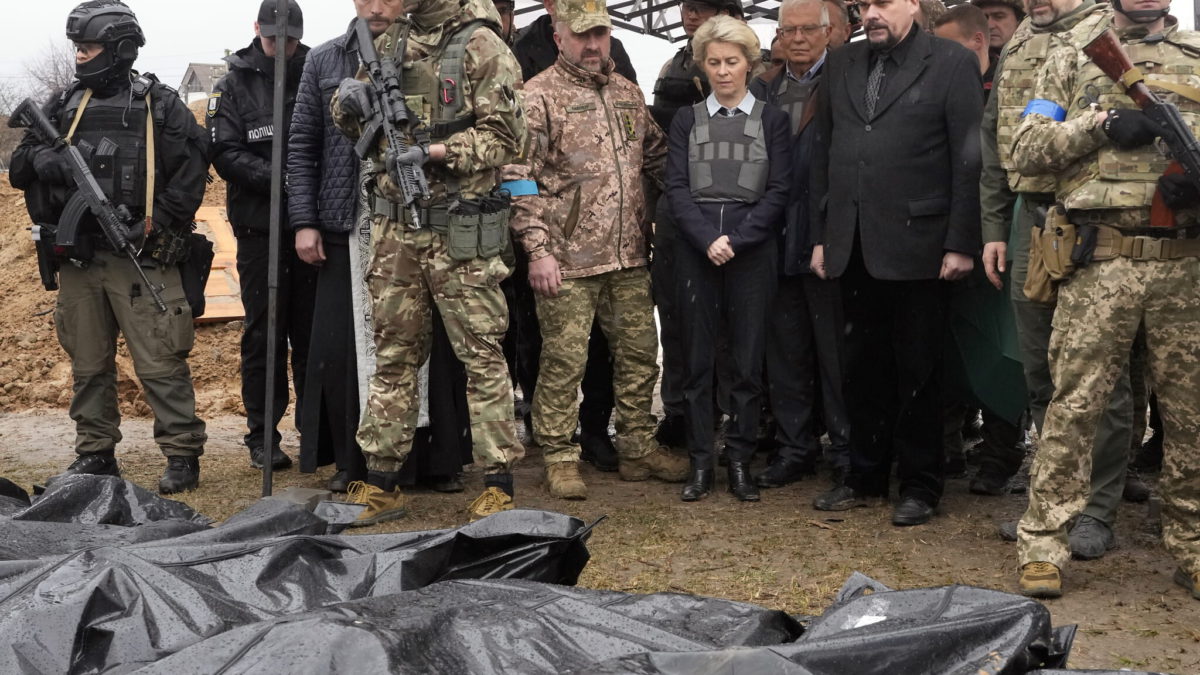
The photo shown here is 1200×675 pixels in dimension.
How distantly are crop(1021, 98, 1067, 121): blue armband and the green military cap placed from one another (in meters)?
2.08

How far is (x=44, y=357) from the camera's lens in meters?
10.4

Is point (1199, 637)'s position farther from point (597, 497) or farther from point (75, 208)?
point (75, 208)

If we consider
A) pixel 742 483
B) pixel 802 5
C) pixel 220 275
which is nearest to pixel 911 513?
pixel 742 483

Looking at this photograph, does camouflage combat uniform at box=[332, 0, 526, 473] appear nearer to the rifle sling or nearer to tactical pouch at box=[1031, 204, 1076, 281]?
the rifle sling

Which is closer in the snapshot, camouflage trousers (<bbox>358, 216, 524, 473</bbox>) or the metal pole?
camouflage trousers (<bbox>358, 216, 524, 473</bbox>)

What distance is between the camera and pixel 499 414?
574 cm

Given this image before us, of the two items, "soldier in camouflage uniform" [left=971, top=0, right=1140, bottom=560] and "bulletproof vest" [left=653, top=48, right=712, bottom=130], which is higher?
"bulletproof vest" [left=653, top=48, right=712, bottom=130]

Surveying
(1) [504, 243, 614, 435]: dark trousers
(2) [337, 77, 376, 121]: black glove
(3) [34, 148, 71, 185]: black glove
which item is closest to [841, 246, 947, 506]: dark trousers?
(1) [504, 243, 614, 435]: dark trousers

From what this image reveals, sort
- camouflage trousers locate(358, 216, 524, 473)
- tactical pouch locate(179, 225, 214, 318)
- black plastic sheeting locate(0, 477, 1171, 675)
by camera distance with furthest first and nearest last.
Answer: tactical pouch locate(179, 225, 214, 318)
camouflage trousers locate(358, 216, 524, 473)
black plastic sheeting locate(0, 477, 1171, 675)

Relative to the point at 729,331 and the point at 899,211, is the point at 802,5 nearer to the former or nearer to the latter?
the point at 899,211

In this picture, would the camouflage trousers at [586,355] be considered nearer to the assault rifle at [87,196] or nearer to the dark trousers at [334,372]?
the dark trousers at [334,372]

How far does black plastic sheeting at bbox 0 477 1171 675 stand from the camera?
8.74ft

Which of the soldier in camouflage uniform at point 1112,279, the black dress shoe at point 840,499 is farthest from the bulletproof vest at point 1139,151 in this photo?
the black dress shoe at point 840,499

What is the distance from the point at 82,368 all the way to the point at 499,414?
2.23m
